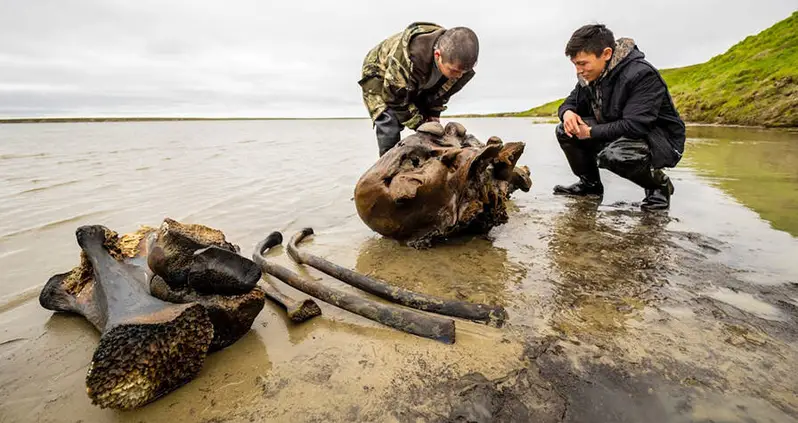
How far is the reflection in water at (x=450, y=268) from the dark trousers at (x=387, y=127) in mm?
1483

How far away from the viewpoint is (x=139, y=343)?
1.36m

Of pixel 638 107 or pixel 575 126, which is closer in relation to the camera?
pixel 638 107

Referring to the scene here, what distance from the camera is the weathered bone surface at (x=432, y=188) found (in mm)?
2934

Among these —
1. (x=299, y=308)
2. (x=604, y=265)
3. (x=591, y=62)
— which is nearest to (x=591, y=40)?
(x=591, y=62)

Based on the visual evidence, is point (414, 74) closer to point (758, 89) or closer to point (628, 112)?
point (628, 112)

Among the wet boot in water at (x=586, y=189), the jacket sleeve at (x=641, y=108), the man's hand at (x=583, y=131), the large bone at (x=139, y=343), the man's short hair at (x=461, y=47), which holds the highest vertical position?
the man's short hair at (x=461, y=47)

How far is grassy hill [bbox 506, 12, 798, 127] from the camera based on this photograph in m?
15.9

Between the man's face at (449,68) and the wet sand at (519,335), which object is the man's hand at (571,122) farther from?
the man's face at (449,68)

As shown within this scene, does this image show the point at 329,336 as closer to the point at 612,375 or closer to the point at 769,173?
the point at 612,375

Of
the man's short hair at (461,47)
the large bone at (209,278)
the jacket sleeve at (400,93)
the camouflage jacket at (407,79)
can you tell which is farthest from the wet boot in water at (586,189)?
the large bone at (209,278)

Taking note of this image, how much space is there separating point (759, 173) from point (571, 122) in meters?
4.08

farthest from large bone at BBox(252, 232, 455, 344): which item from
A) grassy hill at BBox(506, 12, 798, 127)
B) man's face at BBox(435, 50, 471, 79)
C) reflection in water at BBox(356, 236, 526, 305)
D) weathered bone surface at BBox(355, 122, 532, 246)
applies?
grassy hill at BBox(506, 12, 798, 127)

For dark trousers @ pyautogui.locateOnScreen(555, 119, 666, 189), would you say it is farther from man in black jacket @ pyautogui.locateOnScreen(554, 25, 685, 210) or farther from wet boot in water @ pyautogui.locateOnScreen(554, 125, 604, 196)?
wet boot in water @ pyautogui.locateOnScreen(554, 125, 604, 196)

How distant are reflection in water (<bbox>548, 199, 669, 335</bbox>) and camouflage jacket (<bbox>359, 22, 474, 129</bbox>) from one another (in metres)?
1.93
